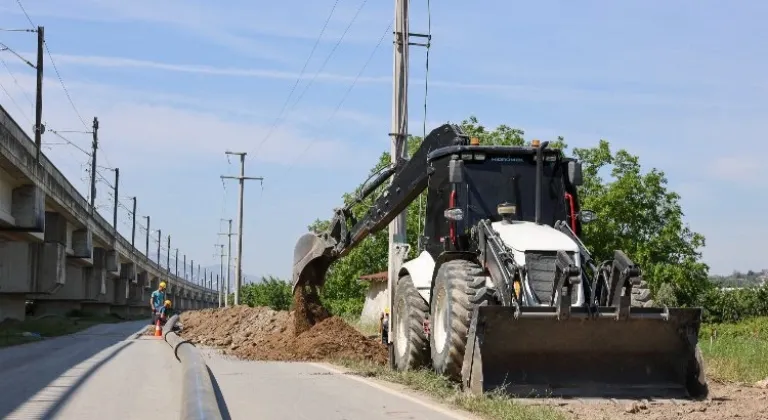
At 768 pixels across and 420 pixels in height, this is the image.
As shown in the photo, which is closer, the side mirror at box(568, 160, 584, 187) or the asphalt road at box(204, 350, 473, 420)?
the asphalt road at box(204, 350, 473, 420)

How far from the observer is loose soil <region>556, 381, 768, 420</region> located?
409 inches

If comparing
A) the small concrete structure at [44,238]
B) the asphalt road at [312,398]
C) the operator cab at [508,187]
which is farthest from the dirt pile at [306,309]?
the small concrete structure at [44,238]

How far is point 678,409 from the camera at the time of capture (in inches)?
429

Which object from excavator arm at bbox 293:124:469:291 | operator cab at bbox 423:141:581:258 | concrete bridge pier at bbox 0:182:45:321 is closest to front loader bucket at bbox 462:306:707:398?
operator cab at bbox 423:141:581:258

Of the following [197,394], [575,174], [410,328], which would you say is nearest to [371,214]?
[410,328]

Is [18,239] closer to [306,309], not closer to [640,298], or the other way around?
[306,309]

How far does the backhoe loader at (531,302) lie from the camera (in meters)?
11.4

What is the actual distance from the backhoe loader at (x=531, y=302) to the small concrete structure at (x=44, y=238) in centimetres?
1884

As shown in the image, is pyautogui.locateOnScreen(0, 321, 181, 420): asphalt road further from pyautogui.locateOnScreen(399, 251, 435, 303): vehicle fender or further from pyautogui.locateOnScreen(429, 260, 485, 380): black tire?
pyautogui.locateOnScreen(399, 251, 435, 303): vehicle fender

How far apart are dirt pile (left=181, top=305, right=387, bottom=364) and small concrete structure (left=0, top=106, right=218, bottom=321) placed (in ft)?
32.0

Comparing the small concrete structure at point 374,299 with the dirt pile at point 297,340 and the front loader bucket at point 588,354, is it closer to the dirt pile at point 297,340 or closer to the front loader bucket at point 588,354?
the dirt pile at point 297,340

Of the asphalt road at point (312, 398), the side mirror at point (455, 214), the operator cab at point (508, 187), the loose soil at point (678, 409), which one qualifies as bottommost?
the asphalt road at point (312, 398)

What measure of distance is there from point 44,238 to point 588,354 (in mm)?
35188

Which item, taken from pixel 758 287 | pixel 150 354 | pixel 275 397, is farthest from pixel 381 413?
pixel 758 287
